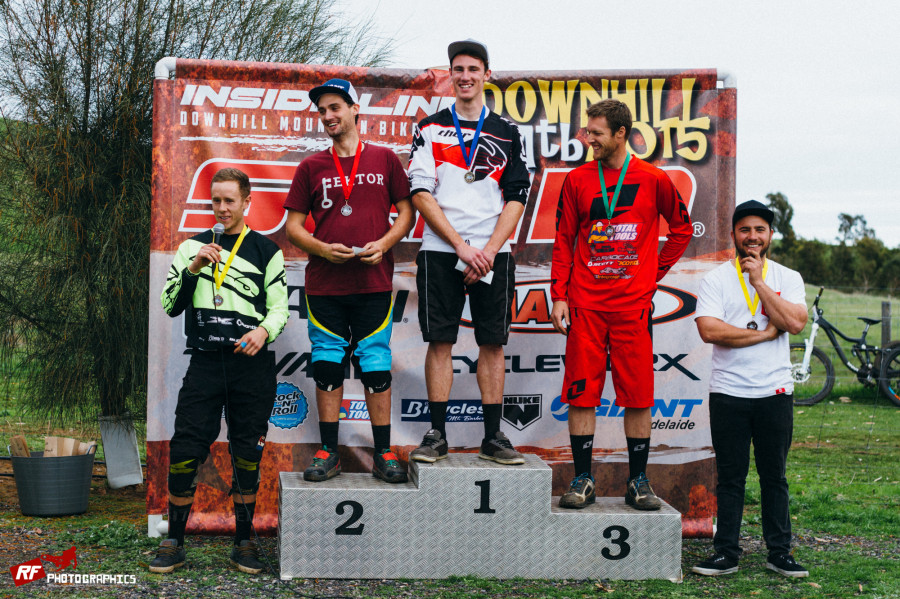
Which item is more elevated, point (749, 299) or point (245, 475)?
point (749, 299)

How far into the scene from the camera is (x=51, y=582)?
3346 mm

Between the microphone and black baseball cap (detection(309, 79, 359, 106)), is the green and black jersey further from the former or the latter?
black baseball cap (detection(309, 79, 359, 106))

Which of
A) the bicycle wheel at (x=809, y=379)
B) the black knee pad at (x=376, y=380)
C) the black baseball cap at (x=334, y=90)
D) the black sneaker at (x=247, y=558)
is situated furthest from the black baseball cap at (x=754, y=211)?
the bicycle wheel at (x=809, y=379)

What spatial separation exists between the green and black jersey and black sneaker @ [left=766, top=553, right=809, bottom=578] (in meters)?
2.59

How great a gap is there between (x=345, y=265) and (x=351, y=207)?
29cm

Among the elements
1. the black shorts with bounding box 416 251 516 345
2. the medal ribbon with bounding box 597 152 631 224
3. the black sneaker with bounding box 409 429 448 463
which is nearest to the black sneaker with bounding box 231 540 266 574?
the black sneaker with bounding box 409 429 448 463

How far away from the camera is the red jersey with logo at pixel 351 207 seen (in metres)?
3.79

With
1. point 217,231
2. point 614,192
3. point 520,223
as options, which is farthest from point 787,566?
point 217,231

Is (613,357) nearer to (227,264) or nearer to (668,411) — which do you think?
(668,411)

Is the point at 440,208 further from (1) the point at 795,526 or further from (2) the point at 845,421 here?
(2) the point at 845,421

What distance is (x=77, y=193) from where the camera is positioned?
480cm

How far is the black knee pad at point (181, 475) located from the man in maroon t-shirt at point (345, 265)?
1.86 feet

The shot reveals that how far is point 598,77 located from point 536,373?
1762 mm

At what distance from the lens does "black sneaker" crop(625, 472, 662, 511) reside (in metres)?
3.74
